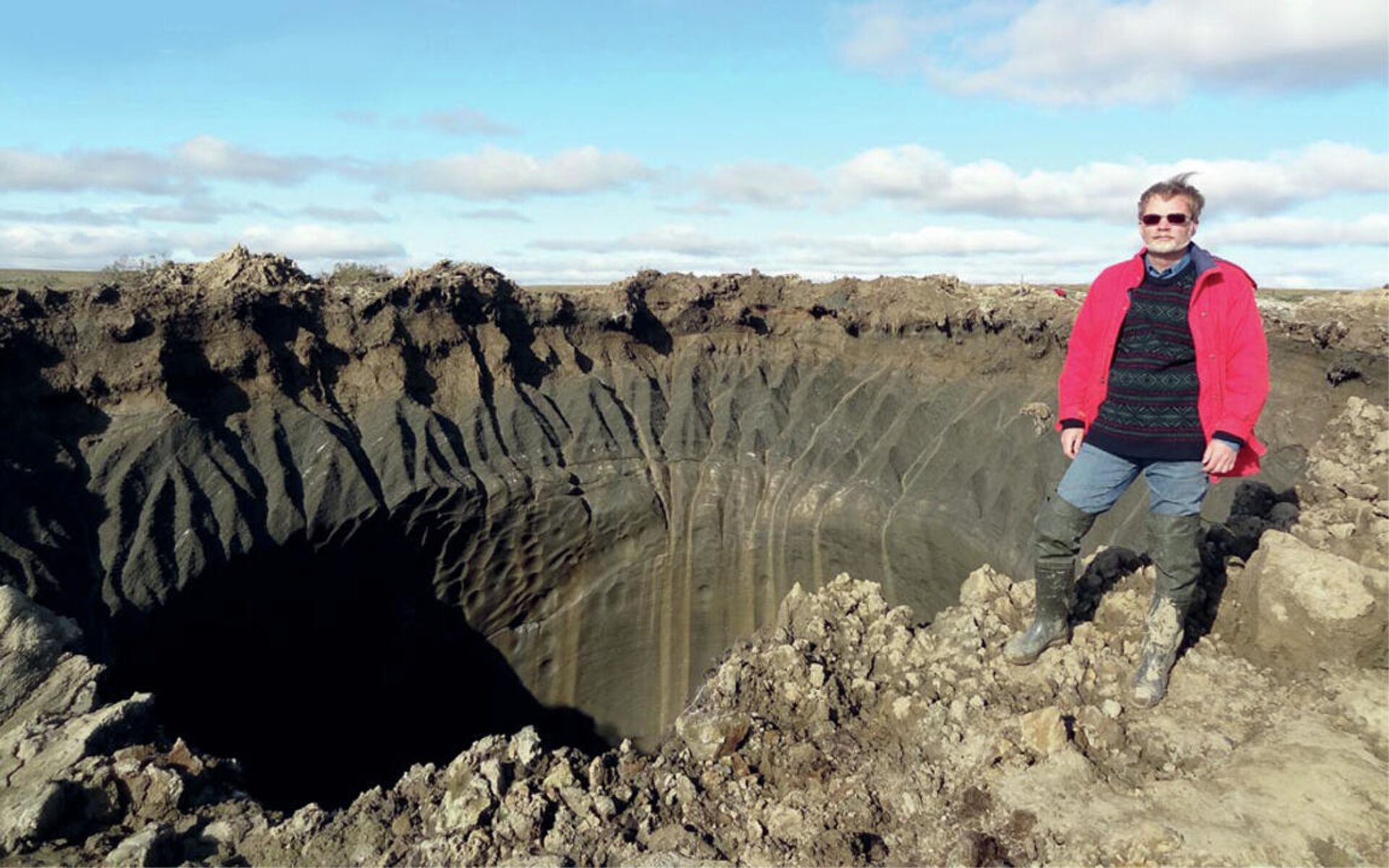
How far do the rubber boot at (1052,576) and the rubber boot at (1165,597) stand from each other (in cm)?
34

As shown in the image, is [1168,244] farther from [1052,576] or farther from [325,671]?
[325,671]

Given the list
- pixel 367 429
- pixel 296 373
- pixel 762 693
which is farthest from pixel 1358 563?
pixel 296 373

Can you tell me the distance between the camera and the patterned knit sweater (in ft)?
12.2

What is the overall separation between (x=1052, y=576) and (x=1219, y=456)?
1.22 m

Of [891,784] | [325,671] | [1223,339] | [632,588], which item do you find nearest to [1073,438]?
[1223,339]

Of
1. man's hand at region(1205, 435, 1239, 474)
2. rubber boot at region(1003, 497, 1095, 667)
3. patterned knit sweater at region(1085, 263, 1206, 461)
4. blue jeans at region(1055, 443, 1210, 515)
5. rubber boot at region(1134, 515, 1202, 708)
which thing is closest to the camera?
man's hand at region(1205, 435, 1239, 474)

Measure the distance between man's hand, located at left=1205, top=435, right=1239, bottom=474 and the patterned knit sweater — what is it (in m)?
0.20

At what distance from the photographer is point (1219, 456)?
3.56 metres

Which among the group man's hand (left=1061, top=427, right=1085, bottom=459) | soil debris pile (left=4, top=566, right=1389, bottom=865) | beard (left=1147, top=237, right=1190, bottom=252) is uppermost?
beard (left=1147, top=237, right=1190, bottom=252)

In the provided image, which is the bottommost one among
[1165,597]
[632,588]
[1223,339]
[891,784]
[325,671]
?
[325,671]

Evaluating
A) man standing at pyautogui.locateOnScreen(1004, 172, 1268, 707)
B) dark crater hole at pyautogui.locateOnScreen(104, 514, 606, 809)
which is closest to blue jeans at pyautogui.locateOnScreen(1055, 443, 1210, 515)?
man standing at pyautogui.locateOnScreen(1004, 172, 1268, 707)

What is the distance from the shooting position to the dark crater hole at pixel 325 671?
848 centimetres

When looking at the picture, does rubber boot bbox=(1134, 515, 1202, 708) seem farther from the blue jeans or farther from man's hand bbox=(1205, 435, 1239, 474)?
man's hand bbox=(1205, 435, 1239, 474)

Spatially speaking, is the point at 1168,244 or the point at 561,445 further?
the point at 561,445
